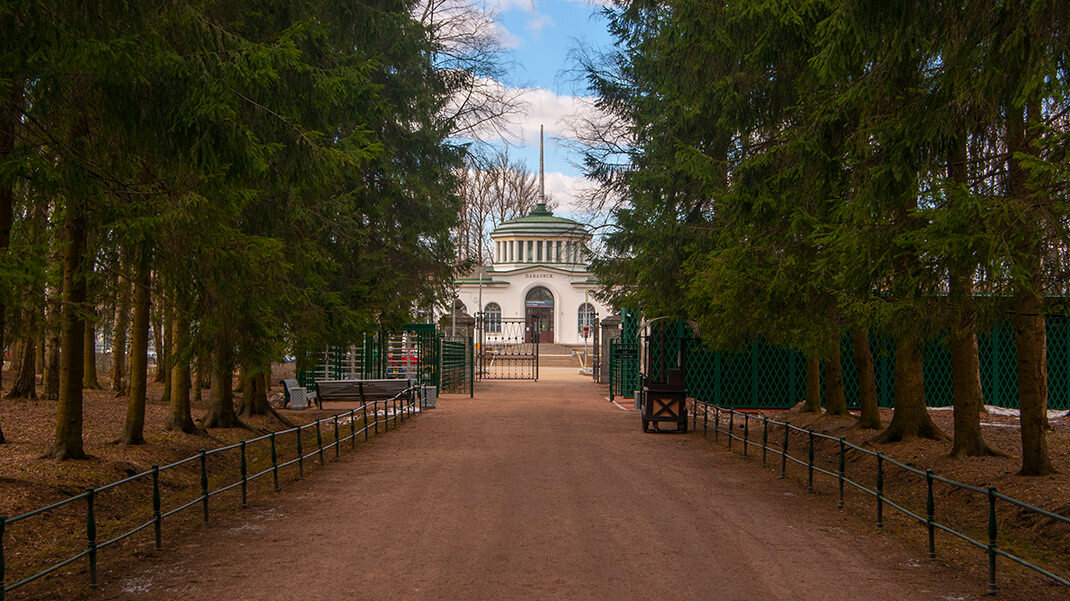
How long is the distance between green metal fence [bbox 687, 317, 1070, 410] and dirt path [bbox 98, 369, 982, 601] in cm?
1274

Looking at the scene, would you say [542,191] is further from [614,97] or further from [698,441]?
[698,441]

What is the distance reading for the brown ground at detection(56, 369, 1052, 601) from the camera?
719 centimetres

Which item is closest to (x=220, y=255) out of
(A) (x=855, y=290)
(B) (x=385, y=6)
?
(A) (x=855, y=290)

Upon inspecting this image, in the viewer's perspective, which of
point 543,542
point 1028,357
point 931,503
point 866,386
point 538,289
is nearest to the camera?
point 931,503

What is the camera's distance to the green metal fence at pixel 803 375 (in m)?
27.0

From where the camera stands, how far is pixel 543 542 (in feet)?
28.7

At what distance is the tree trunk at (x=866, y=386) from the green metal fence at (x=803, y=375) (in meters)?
8.68

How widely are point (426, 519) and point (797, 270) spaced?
670 centimetres

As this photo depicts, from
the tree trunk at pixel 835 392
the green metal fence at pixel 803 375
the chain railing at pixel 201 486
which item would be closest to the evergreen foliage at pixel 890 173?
the tree trunk at pixel 835 392

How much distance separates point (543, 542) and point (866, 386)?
11.1 metres

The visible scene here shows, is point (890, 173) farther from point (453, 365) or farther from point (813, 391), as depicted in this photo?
point (453, 365)

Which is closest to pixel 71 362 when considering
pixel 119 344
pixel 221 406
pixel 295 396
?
pixel 221 406

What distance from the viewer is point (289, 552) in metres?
8.43

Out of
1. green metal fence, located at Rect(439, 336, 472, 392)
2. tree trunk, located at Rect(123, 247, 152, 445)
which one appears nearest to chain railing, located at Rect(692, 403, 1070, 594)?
tree trunk, located at Rect(123, 247, 152, 445)
